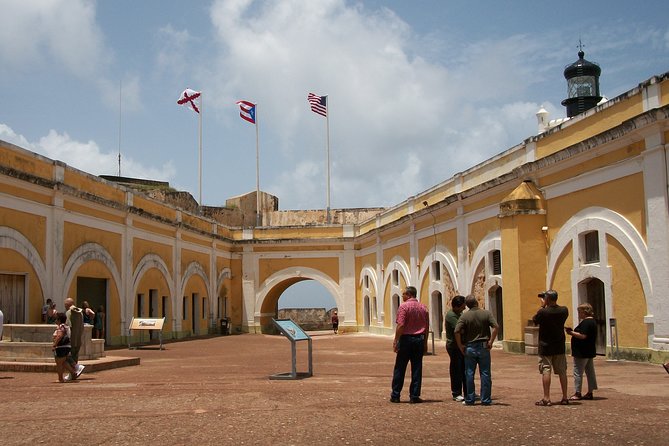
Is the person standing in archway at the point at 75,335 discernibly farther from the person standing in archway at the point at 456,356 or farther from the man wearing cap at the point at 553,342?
the man wearing cap at the point at 553,342

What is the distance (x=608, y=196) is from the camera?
14820 millimetres

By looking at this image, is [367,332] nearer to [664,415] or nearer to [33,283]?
[33,283]

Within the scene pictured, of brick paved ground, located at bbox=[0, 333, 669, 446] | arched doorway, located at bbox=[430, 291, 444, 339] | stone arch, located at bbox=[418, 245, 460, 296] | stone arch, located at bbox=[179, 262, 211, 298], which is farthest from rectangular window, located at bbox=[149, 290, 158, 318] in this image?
brick paved ground, located at bbox=[0, 333, 669, 446]

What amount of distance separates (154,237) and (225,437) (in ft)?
64.8

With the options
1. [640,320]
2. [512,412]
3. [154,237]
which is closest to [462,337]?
[512,412]

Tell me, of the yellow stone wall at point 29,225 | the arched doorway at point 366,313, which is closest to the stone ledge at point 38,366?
the yellow stone wall at point 29,225

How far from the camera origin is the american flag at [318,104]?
36031mm

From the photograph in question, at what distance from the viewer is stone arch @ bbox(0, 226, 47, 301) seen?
16844 millimetres

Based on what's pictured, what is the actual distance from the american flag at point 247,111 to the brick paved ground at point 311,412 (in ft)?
83.5

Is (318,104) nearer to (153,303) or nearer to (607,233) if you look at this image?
(153,303)

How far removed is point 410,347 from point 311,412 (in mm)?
1507

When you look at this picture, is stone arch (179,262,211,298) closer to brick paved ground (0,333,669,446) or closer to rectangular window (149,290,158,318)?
rectangular window (149,290,158,318)

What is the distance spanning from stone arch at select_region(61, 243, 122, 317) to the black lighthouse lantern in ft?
49.8

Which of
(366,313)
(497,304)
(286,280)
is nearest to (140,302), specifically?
(286,280)
